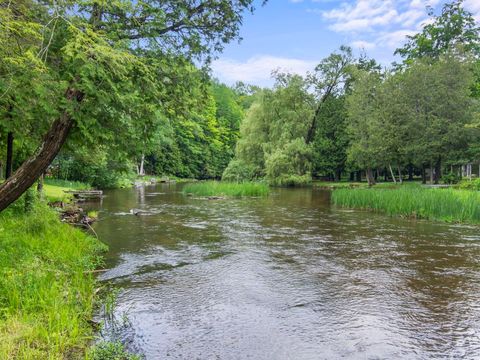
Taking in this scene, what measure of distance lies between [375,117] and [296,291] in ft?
109

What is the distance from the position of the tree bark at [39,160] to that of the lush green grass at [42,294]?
4.22 feet

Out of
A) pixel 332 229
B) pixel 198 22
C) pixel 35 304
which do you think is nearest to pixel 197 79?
pixel 198 22

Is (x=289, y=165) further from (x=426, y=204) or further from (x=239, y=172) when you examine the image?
(x=426, y=204)

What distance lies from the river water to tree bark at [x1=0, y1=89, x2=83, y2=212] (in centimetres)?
263

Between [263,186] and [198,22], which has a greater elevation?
[198,22]

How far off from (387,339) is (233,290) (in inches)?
126

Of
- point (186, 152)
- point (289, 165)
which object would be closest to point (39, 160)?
point (289, 165)

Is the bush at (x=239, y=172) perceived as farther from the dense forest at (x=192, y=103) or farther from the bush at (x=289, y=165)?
the bush at (x=289, y=165)

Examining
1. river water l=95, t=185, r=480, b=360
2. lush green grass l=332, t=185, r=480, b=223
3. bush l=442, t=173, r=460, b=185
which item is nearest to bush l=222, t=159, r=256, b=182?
bush l=442, t=173, r=460, b=185

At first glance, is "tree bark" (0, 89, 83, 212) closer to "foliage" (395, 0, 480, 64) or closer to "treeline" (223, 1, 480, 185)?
"treeline" (223, 1, 480, 185)

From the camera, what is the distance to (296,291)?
783 centimetres

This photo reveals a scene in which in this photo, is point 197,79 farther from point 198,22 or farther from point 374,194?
point 374,194

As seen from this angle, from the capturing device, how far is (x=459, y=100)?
3353 centimetres

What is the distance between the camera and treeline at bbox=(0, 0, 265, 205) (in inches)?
217
